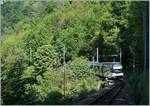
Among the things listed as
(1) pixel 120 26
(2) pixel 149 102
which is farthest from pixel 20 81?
(2) pixel 149 102

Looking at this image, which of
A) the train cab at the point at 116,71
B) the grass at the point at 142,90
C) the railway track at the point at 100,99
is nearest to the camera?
the grass at the point at 142,90

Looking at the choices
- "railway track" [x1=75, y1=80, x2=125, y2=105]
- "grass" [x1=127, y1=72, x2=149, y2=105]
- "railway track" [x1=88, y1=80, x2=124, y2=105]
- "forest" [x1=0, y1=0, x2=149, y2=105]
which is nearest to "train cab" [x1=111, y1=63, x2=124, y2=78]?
"forest" [x1=0, y1=0, x2=149, y2=105]

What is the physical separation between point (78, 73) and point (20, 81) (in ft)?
19.7

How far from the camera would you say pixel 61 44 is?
61.2 metres

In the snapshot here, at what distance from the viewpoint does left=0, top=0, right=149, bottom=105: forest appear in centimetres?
3922

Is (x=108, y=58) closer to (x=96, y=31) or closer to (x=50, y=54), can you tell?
(x=96, y=31)

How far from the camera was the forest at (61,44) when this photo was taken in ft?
129

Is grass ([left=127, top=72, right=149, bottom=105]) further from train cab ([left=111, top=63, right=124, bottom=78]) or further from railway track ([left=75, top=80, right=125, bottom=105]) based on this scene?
train cab ([left=111, top=63, right=124, bottom=78])

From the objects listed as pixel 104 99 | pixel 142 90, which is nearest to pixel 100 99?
pixel 104 99

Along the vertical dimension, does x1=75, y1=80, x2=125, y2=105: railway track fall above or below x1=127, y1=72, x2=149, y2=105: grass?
below

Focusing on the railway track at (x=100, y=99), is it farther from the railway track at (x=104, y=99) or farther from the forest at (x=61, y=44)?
the forest at (x=61, y=44)

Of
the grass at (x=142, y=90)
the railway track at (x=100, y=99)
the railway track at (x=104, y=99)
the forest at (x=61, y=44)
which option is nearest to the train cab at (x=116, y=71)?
the forest at (x=61, y=44)

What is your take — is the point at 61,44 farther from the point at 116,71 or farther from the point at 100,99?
the point at 100,99

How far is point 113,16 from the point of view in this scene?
5966 cm
